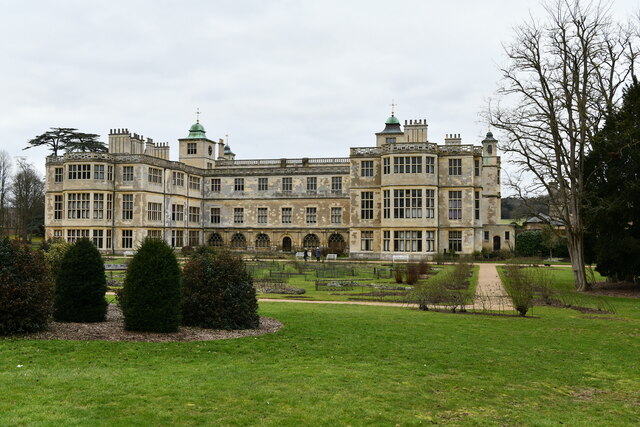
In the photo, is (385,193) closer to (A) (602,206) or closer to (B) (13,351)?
(A) (602,206)

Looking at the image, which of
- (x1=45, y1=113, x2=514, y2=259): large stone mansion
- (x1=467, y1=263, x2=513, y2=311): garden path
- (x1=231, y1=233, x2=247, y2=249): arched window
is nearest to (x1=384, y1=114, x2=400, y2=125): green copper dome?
(x1=45, y1=113, x2=514, y2=259): large stone mansion

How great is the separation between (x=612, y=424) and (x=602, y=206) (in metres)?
18.3

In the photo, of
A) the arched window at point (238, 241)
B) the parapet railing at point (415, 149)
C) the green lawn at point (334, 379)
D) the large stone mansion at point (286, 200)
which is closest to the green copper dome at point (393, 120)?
the large stone mansion at point (286, 200)

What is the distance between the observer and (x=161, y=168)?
49.3m

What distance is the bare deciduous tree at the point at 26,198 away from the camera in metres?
58.9

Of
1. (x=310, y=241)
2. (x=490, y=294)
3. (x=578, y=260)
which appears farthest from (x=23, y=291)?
(x=310, y=241)

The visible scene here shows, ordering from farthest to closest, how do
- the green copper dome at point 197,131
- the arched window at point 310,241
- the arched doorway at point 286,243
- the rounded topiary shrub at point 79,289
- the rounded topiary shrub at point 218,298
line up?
the green copper dome at point 197,131, the arched doorway at point 286,243, the arched window at point 310,241, the rounded topiary shrub at point 218,298, the rounded topiary shrub at point 79,289

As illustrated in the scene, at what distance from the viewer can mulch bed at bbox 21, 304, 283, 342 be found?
1120 centimetres

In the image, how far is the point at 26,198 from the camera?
192 ft

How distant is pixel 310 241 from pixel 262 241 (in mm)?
4905

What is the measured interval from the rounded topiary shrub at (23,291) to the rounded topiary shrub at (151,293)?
161 centimetres

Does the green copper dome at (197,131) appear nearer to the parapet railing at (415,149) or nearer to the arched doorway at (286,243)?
the arched doorway at (286,243)

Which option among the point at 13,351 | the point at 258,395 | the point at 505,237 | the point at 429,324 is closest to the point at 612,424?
the point at 258,395

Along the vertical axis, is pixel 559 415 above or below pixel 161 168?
below
